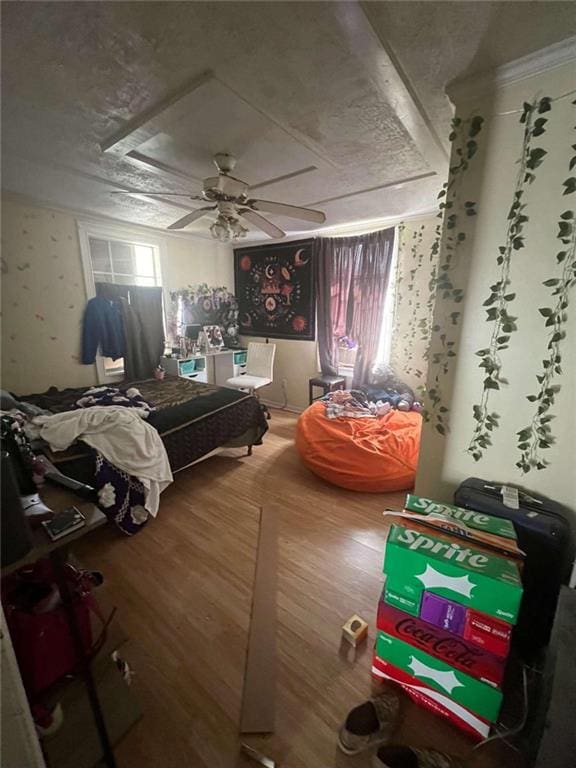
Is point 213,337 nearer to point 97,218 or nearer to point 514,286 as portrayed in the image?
point 97,218

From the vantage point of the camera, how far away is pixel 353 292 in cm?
369

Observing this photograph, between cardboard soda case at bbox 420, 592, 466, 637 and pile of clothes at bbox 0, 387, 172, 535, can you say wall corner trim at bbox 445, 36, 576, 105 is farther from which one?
pile of clothes at bbox 0, 387, 172, 535

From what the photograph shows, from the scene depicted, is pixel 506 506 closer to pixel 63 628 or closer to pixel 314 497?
pixel 314 497

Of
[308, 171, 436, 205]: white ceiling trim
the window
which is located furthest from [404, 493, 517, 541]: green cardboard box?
the window

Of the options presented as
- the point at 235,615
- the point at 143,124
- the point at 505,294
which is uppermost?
the point at 143,124

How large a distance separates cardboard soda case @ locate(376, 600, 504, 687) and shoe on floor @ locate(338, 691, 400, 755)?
24 centimetres

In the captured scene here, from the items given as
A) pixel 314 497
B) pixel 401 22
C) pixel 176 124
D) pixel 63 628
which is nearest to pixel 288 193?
pixel 176 124

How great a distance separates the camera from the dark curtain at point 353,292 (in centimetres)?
346

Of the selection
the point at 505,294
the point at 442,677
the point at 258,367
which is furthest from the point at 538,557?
the point at 258,367

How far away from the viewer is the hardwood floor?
1036 millimetres

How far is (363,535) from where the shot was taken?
78.5 inches

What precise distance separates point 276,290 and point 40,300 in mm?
2741

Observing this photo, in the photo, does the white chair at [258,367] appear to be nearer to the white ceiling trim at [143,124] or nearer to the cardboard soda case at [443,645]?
the white ceiling trim at [143,124]

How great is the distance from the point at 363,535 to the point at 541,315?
1603 millimetres
